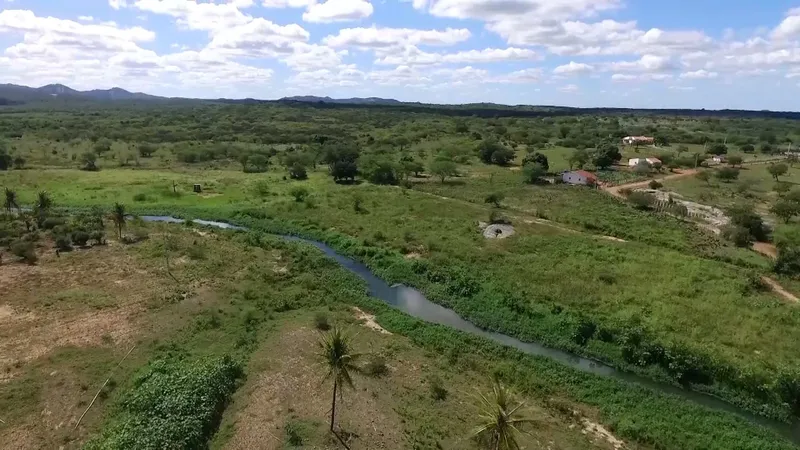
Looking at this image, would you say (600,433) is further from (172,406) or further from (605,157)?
(605,157)

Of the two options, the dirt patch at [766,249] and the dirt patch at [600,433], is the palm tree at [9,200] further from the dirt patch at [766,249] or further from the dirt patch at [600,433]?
the dirt patch at [766,249]

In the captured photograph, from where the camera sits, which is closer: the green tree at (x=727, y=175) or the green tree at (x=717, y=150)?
the green tree at (x=727, y=175)

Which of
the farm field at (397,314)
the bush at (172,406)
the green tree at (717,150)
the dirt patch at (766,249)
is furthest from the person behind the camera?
the green tree at (717,150)

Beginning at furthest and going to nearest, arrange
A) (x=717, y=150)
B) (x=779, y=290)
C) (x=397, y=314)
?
(x=717, y=150) < (x=779, y=290) < (x=397, y=314)

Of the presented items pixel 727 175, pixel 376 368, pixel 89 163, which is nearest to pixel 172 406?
pixel 376 368

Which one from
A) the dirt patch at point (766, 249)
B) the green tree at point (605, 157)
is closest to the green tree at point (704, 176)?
the green tree at point (605, 157)

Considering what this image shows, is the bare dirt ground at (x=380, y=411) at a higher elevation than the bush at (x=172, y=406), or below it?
below
